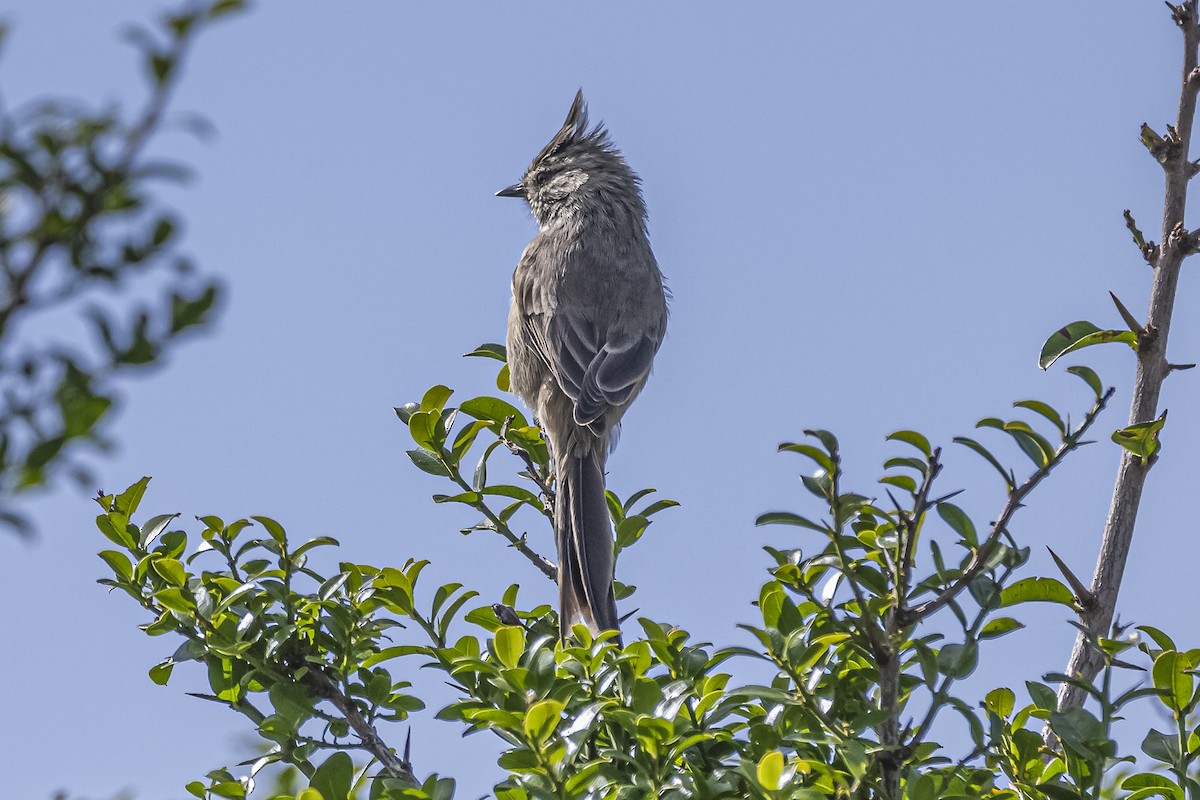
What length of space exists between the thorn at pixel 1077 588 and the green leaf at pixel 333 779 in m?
1.46

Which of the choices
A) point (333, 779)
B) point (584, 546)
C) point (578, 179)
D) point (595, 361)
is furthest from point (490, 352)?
point (578, 179)

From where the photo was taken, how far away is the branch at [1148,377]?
8.93 ft

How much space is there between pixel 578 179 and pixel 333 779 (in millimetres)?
5455

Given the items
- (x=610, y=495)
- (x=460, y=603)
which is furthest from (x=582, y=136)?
(x=460, y=603)

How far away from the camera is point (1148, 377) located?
281cm

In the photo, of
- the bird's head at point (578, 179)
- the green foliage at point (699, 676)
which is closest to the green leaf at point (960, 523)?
the green foliage at point (699, 676)

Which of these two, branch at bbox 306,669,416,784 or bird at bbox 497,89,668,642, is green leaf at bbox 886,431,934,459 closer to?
branch at bbox 306,669,416,784

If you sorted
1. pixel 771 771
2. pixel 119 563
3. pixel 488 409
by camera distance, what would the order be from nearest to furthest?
1. pixel 771 771
2. pixel 119 563
3. pixel 488 409

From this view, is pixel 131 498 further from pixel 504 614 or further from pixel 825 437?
pixel 825 437

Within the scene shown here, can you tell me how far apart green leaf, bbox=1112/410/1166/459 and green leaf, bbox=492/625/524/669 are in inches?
50.4

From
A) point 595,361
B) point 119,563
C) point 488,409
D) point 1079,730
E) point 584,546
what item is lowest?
point 1079,730

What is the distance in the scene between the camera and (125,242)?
3.80ft

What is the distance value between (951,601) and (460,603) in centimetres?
113

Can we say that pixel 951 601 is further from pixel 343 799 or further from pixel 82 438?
pixel 82 438
